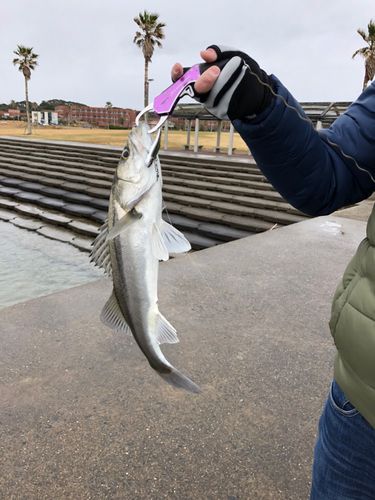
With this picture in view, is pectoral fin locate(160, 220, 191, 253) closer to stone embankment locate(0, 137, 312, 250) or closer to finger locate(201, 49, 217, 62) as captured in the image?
finger locate(201, 49, 217, 62)

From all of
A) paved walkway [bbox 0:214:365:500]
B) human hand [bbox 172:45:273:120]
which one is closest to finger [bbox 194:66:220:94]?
human hand [bbox 172:45:273:120]

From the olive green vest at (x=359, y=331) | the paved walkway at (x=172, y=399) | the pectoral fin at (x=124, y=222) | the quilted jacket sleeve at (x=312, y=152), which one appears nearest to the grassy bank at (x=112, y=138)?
the paved walkway at (x=172, y=399)

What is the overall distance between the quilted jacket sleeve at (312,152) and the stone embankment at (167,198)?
631 cm

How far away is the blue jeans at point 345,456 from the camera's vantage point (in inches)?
47.4

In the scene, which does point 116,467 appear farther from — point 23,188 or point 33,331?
point 23,188

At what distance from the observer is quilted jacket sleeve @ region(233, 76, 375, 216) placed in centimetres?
138

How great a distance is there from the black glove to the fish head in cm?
22

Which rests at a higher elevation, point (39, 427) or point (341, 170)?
point (341, 170)

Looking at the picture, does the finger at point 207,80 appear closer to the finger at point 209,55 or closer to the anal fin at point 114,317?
the finger at point 209,55

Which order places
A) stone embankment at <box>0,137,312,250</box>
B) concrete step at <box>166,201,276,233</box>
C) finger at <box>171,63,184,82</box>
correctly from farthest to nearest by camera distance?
1. stone embankment at <box>0,137,312,250</box>
2. concrete step at <box>166,201,276,233</box>
3. finger at <box>171,63,184,82</box>

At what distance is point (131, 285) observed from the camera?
4.43 ft

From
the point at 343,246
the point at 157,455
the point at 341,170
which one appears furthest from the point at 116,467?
the point at 343,246

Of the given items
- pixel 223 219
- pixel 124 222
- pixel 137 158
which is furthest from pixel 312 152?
pixel 223 219

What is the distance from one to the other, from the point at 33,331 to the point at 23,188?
11.3m
